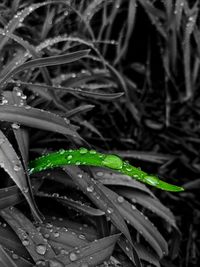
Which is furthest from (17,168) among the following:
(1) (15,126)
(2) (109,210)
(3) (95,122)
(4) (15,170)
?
(3) (95,122)

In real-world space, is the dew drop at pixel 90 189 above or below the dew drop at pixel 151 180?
below

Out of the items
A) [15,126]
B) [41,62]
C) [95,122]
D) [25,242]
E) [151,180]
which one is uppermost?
[41,62]

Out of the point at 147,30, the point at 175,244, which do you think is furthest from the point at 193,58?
the point at 175,244

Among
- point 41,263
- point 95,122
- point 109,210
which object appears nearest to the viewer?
point 41,263

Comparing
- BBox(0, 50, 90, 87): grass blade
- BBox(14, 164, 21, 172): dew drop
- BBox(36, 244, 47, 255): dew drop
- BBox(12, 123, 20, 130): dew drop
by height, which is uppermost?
BBox(0, 50, 90, 87): grass blade

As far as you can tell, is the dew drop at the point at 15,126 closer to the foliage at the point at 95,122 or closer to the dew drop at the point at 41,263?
the foliage at the point at 95,122

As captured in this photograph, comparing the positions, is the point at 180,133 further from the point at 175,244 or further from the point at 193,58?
the point at 175,244

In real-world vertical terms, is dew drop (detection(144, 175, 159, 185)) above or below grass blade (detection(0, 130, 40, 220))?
below

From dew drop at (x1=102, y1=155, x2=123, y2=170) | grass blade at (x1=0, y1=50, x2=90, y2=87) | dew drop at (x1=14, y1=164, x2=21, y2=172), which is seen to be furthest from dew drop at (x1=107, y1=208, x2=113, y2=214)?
grass blade at (x1=0, y1=50, x2=90, y2=87)

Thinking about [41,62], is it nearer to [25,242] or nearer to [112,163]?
[112,163]

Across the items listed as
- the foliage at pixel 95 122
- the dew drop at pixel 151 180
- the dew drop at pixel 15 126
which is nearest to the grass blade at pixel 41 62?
the foliage at pixel 95 122

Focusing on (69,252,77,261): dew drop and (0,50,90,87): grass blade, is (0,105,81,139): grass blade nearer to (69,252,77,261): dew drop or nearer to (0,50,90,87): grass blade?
(0,50,90,87): grass blade
